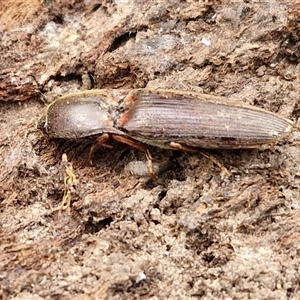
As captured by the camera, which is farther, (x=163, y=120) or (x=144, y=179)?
(x=163, y=120)

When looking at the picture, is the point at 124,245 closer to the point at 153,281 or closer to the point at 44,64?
the point at 153,281

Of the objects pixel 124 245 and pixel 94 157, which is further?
pixel 94 157

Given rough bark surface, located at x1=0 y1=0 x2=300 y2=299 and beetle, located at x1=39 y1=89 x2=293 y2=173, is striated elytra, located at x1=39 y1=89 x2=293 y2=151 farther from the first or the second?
rough bark surface, located at x1=0 y1=0 x2=300 y2=299

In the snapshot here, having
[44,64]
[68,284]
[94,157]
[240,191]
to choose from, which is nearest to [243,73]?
[240,191]

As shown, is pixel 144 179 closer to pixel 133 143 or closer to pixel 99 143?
pixel 133 143

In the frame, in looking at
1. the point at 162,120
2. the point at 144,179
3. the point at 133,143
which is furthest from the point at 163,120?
the point at 144,179

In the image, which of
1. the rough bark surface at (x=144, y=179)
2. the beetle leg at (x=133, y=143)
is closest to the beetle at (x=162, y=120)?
the beetle leg at (x=133, y=143)
